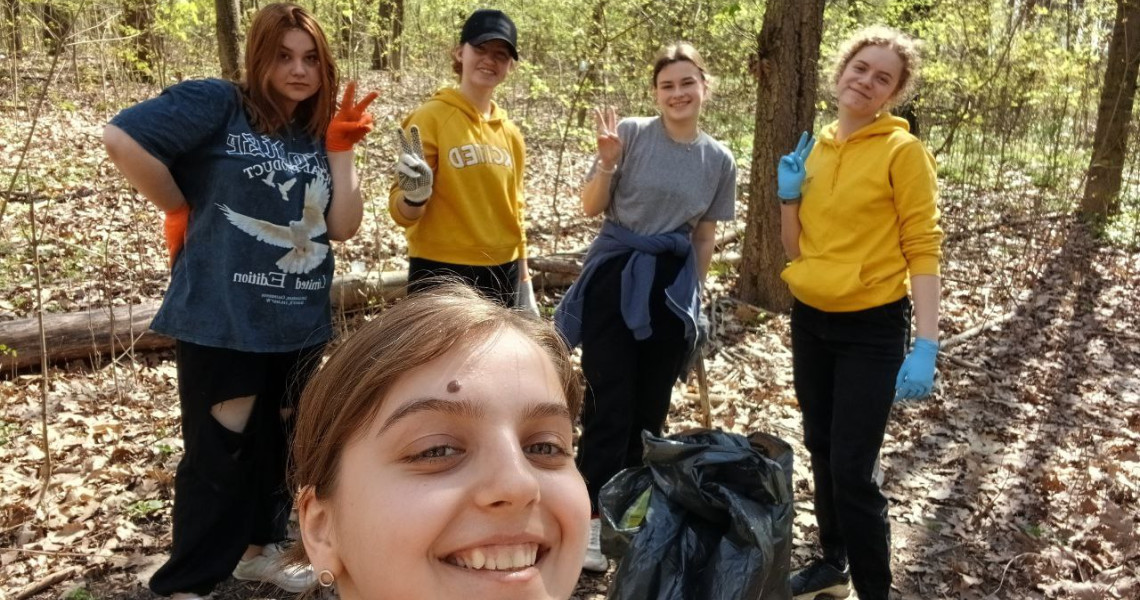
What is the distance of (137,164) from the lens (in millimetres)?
2410

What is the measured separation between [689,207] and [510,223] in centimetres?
80

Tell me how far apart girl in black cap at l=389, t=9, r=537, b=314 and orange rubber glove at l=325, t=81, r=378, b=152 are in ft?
1.42

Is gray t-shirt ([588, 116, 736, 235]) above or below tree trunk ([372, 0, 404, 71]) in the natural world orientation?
below

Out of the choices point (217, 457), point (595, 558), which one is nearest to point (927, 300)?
point (595, 558)

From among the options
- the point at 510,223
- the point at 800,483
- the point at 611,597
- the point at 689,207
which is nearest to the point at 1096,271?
the point at 800,483

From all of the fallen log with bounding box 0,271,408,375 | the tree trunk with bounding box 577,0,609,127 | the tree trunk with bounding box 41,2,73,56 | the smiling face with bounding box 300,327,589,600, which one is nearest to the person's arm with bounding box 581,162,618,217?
the fallen log with bounding box 0,271,408,375

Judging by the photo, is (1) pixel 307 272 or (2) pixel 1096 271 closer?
(1) pixel 307 272

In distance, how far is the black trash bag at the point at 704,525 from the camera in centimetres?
236

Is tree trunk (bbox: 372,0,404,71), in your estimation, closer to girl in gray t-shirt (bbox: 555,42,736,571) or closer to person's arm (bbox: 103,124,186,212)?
girl in gray t-shirt (bbox: 555,42,736,571)

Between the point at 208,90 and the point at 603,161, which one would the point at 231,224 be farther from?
the point at 603,161

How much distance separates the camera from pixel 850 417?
2.91 meters

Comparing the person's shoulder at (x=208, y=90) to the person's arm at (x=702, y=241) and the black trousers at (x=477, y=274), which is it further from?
the person's arm at (x=702, y=241)

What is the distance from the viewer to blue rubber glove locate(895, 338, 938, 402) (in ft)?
9.41

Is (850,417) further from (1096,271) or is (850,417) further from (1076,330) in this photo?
(1096,271)
